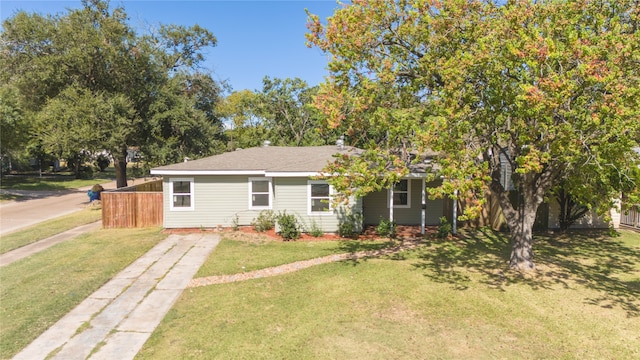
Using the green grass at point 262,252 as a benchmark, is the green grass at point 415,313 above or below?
below

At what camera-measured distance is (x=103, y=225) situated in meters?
17.3

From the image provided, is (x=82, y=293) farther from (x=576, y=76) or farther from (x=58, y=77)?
(x=58, y=77)

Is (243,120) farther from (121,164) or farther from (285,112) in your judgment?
(121,164)

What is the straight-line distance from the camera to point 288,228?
15.0m

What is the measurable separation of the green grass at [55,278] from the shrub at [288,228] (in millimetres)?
5140

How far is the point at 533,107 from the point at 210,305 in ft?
27.4

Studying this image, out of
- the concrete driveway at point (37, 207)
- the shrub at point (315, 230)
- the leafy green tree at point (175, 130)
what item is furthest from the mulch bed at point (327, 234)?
the leafy green tree at point (175, 130)

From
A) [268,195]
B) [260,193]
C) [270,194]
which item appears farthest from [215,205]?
[270,194]

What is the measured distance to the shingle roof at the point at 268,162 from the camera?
1617 centimetres

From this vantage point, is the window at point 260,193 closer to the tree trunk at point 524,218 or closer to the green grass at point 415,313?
the green grass at point 415,313

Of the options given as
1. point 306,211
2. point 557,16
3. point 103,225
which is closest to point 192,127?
point 103,225

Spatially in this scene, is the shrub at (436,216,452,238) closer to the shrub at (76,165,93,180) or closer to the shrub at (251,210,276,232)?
the shrub at (251,210,276,232)

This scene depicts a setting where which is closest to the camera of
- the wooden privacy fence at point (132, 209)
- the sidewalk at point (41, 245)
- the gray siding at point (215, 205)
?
the sidewalk at point (41, 245)

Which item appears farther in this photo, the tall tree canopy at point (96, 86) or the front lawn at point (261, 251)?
the tall tree canopy at point (96, 86)
